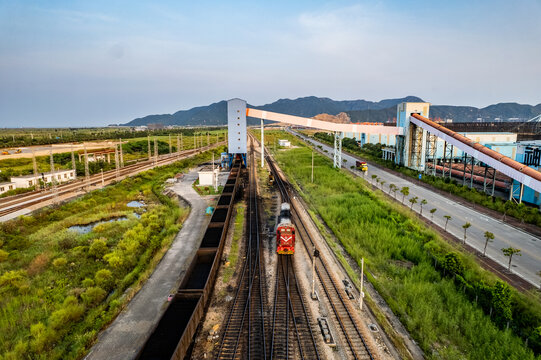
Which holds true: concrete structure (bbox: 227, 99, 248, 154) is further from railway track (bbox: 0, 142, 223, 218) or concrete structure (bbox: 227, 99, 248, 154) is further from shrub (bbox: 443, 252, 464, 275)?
shrub (bbox: 443, 252, 464, 275)

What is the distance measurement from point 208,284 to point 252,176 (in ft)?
134

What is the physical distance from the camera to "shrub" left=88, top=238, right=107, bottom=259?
25373 mm

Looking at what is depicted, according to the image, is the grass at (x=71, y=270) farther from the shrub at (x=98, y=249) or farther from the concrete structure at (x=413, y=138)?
the concrete structure at (x=413, y=138)

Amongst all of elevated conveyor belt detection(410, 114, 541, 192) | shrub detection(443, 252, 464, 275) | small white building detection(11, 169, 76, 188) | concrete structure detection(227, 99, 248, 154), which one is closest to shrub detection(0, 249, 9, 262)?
small white building detection(11, 169, 76, 188)

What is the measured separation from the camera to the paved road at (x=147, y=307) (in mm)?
14398

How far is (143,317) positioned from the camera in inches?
664

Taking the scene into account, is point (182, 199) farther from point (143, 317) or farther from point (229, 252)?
point (143, 317)

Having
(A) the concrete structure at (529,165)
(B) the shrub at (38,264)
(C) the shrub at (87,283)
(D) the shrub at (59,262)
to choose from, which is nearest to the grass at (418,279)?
(A) the concrete structure at (529,165)

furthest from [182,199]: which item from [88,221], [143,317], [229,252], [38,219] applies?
[143,317]

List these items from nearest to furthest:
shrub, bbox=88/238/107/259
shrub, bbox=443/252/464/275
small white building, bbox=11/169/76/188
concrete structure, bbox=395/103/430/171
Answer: shrub, bbox=443/252/464/275 < shrub, bbox=88/238/107/259 < small white building, bbox=11/169/76/188 < concrete structure, bbox=395/103/430/171

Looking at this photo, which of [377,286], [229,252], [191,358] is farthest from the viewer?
[229,252]

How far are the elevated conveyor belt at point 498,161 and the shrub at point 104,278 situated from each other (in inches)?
1549

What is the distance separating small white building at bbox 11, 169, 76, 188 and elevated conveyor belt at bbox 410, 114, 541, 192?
197 feet

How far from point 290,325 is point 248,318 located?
2.37 metres
